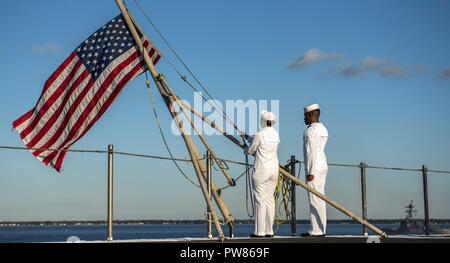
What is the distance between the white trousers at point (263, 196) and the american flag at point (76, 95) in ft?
10.1

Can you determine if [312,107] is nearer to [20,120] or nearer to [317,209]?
[317,209]

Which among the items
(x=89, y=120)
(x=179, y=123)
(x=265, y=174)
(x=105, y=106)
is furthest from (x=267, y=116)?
(x=89, y=120)

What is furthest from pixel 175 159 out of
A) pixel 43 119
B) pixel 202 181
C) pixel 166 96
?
pixel 43 119

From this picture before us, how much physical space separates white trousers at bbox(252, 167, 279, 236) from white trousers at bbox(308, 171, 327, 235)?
736mm

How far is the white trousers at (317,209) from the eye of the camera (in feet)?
39.4

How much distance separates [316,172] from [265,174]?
981 millimetres

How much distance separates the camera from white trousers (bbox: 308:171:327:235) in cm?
1200

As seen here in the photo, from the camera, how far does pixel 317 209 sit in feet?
39.3

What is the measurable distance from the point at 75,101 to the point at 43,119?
610 mm

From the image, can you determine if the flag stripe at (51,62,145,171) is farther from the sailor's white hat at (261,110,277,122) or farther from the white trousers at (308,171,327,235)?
the white trousers at (308,171,327,235)

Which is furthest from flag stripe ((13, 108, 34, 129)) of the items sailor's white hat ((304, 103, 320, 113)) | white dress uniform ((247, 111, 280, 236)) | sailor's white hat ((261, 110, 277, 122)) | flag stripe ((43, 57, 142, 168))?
sailor's white hat ((304, 103, 320, 113))

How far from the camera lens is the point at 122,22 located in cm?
1362
